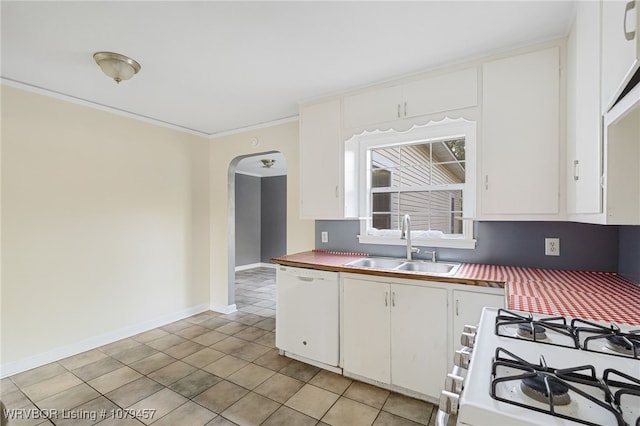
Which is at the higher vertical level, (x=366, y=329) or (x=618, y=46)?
(x=618, y=46)

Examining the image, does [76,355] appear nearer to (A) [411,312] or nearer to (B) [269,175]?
(A) [411,312]

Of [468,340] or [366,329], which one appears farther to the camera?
[366,329]

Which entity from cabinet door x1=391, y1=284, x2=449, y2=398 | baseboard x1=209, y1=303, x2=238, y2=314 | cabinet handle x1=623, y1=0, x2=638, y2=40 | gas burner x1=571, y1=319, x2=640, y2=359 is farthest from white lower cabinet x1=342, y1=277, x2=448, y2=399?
baseboard x1=209, y1=303, x2=238, y2=314

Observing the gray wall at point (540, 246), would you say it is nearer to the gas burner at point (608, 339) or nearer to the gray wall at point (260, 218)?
the gas burner at point (608, 339)

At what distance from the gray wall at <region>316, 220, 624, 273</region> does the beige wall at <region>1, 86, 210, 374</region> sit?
2.99 meters

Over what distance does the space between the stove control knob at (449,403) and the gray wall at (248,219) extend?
256 inches

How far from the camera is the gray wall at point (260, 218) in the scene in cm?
704

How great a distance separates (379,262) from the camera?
2.74 metres

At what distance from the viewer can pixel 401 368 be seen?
2.13m

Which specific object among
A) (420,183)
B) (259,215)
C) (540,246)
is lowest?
(540,246)

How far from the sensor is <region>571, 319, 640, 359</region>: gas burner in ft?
3.12

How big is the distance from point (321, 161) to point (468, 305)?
1713mm

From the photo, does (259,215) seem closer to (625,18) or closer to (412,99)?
(412,99)

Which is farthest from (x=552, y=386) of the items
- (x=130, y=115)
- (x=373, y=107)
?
(x=130, y=115)
